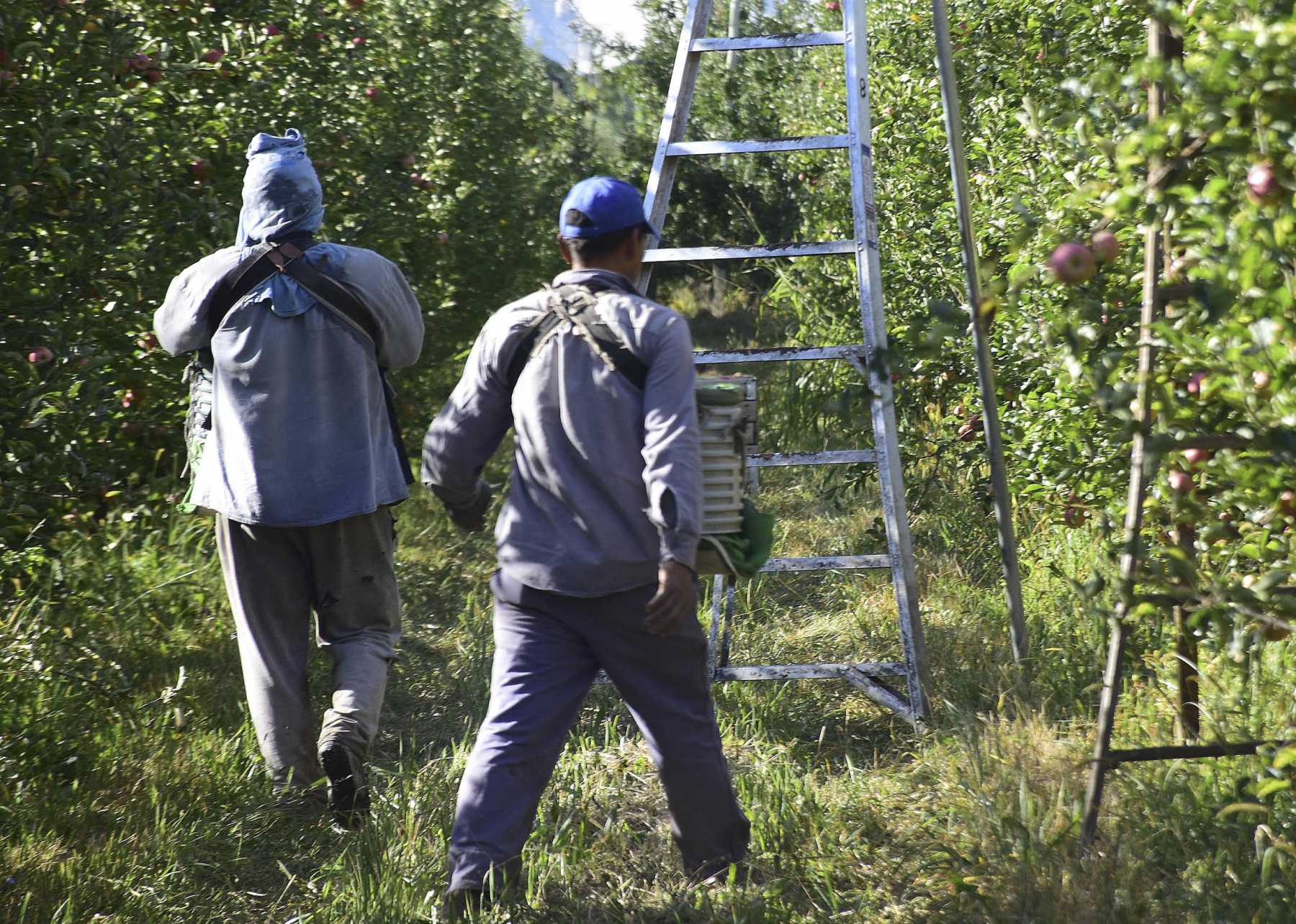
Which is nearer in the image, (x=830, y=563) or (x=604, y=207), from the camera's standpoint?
(x=604, y=207)

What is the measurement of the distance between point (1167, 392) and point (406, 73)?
6.59 m

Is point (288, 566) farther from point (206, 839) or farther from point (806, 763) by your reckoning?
point (806, 763)

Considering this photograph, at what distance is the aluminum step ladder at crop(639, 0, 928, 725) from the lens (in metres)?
3.71

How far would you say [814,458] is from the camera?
12.4 feet

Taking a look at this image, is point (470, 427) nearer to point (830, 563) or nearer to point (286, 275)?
point (286, 275)

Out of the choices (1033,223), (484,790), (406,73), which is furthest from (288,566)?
(406,73)

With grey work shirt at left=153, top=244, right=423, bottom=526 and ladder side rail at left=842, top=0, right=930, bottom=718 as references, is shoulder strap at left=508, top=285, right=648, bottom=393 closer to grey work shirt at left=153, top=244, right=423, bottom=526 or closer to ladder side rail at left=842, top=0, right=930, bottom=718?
grey work shirt at left=153, top=244, right=423, bottom=526

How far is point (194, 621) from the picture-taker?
4770 millimetres

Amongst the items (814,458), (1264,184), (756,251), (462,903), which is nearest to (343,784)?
(462,903)

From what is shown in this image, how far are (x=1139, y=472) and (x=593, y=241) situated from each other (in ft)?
3.87

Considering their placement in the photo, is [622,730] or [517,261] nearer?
[622,730]

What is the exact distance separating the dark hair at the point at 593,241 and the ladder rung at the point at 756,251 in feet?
2.81

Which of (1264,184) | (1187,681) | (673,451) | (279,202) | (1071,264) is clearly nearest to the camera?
(1264,184)

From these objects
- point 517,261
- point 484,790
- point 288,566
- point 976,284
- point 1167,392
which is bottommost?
point 484,790
